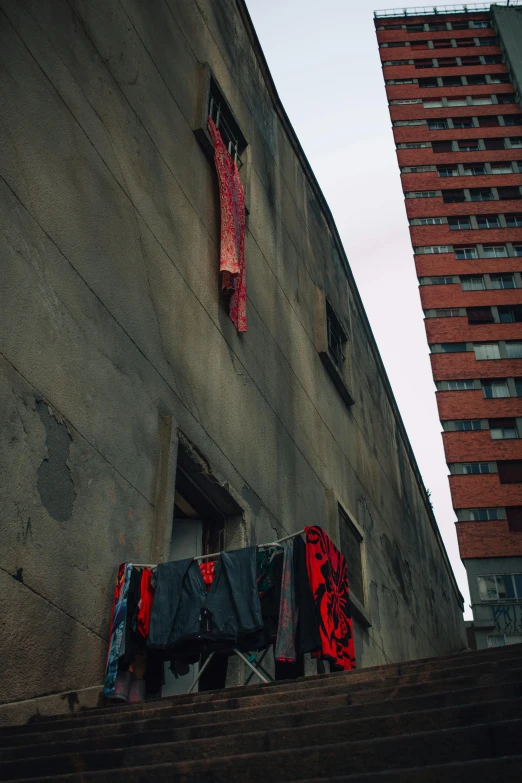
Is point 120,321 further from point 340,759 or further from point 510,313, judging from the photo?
point 510,313

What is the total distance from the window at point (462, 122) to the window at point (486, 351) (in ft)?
50.0

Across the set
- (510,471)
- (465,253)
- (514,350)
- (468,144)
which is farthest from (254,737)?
(468,144)

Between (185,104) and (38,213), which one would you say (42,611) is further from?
(185,104)

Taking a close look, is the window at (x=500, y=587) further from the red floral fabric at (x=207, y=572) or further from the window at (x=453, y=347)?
the red floral fabric at (x=207, y=572)

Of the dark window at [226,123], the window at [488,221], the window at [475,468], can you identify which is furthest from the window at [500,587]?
the dark window at [226,123]

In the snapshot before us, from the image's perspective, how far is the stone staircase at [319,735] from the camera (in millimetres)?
2707

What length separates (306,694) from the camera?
4.13 m

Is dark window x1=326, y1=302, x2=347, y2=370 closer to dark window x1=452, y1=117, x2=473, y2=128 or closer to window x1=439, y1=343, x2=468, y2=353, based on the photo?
window x1=439, y1=343, x2=468, y2=353

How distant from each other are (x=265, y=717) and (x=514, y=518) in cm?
3279

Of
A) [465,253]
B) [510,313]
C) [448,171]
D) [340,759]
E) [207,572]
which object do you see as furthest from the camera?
[448,171]

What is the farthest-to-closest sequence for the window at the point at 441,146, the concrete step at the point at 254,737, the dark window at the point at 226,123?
the window at the point at 441,146 → the dark window at the point at 226,123 → the concrete step at the point at 254,737

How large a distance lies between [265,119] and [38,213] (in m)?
7.41

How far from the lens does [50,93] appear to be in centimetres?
637

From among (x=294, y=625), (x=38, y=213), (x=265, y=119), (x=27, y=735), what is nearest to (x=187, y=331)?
(x=38, y=213)
